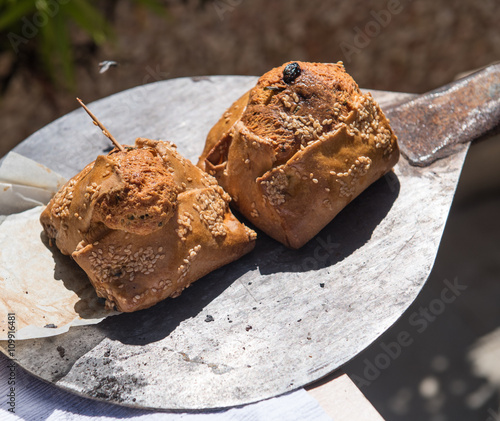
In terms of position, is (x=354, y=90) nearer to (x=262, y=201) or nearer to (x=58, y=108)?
(x=262, y=201)

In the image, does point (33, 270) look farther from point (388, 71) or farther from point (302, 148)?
point (388, 71)

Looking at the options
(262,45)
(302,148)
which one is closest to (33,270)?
(302,148)

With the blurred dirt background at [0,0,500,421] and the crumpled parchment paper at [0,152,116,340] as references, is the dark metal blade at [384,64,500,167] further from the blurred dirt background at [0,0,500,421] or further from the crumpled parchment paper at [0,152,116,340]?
the crumpled parchment paper at [0,152,116,340]

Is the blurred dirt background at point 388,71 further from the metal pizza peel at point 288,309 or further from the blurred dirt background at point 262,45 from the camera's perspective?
the metal pizza peel at point 288,309

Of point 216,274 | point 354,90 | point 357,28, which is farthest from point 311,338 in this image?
point 357,28

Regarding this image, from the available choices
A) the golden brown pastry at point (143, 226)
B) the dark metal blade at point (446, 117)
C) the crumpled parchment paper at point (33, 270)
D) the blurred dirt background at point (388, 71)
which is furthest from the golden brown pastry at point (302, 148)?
the blurred dirt background at point (388, 71)

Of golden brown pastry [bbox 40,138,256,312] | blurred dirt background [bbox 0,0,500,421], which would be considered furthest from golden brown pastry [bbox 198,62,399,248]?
blurred dirt background [bbox 0,0,500,421]
